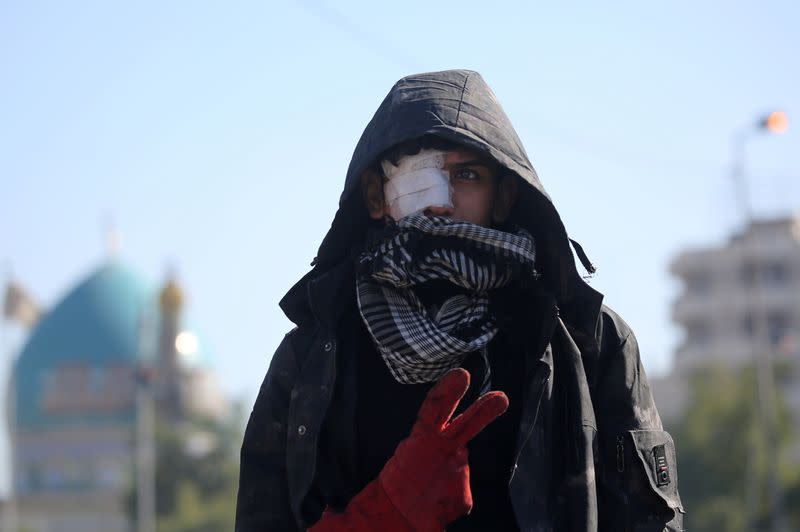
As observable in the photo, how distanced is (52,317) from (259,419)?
64783 mm

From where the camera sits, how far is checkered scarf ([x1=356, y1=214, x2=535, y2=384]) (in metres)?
3.14

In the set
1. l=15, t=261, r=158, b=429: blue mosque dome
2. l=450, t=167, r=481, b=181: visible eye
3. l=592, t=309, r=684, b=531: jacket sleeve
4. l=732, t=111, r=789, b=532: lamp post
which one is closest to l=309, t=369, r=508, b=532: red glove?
l=592, t=309, r=684, b=531: jacket sleeve

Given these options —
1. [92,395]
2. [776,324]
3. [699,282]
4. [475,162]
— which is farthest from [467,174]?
[699,282]

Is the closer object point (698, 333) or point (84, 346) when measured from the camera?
point (84, 346)

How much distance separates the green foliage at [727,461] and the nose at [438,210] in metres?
32.0

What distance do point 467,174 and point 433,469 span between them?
22.4 inches

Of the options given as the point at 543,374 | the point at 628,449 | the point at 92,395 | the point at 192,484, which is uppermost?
the point at 543,374

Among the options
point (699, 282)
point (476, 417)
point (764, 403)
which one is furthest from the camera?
point (699, 282)

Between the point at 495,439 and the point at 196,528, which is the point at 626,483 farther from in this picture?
the point at 196,528

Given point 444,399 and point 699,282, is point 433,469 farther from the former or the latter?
Result: point 699,282

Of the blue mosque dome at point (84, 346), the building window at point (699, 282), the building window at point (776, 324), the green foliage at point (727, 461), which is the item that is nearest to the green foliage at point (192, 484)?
the blue mosque dome at point (84, 346)

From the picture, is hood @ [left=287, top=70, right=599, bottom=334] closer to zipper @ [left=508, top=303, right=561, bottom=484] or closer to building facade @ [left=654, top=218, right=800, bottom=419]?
zipper @ [left=508, top=303, right=561, bottom=484]

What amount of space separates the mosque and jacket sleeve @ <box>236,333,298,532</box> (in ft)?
204

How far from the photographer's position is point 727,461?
39844 mm
